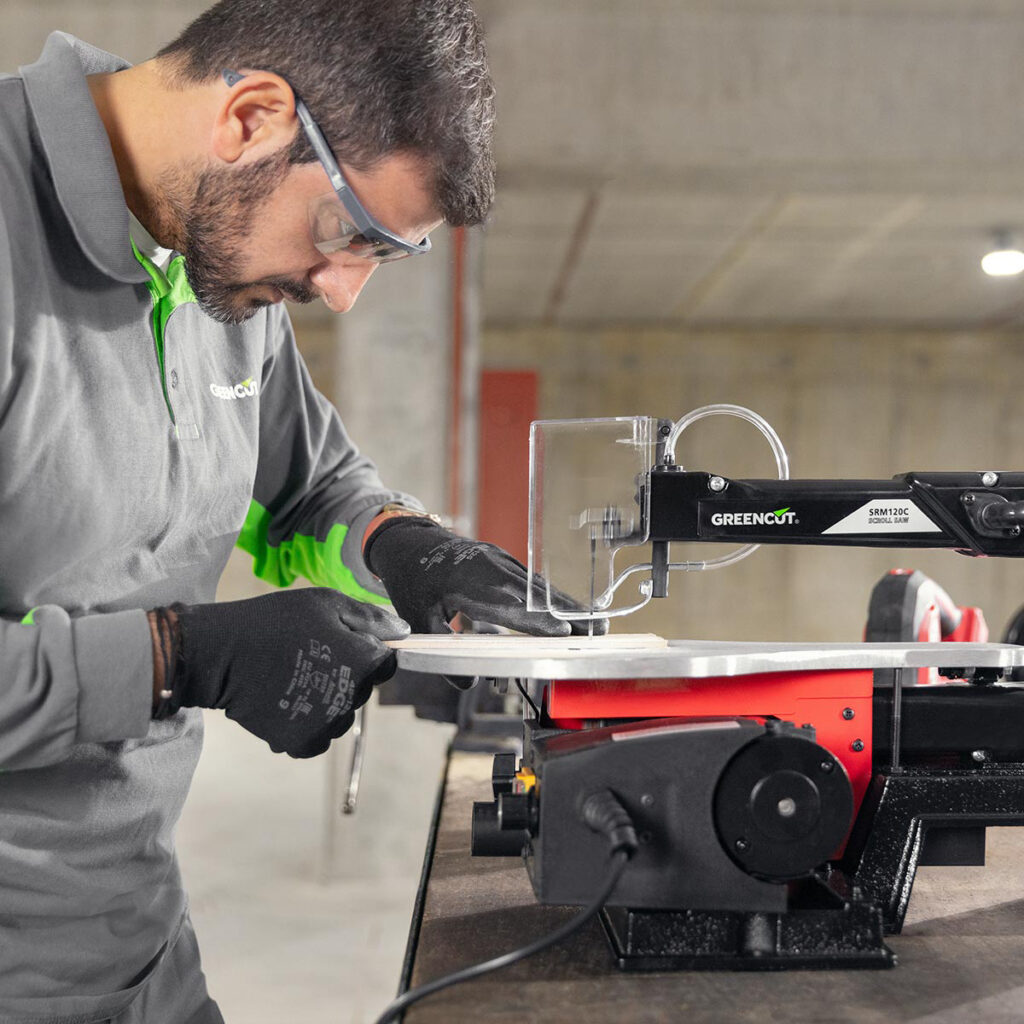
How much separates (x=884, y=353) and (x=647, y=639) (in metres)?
8.79

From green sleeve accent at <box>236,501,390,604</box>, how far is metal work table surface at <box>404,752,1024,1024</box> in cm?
53

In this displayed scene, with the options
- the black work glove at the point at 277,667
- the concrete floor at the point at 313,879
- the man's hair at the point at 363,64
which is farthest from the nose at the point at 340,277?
the concrete floor at the point at 313,879

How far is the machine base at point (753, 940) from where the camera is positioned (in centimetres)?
95

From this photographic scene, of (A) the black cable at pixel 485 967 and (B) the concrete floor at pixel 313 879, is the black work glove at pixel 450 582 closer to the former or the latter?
(A) the black cable at pixel 485 967

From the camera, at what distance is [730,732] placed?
93cm

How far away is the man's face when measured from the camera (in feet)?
3.75

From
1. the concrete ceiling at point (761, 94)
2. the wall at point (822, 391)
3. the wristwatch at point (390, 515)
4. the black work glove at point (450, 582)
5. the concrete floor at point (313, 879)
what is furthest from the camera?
the wall at point (822, 391)

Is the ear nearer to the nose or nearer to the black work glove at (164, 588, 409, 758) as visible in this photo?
the nose

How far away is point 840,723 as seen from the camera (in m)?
1.10

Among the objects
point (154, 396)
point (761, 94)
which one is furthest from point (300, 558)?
point (761, 94)

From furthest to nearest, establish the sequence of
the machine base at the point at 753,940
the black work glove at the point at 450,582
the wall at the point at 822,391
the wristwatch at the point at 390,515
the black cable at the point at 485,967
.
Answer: the wall at the point at 822,391
the wristwatch at the point at 390,515
the black work glove at the point at 450,582
the machine base at the point at 753,940
the black cable at the point at 485,967

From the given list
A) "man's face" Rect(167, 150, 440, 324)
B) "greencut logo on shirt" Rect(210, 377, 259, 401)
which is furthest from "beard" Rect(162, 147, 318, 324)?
"greencut logo on shirt" Rect(210, 377, 259, 401)

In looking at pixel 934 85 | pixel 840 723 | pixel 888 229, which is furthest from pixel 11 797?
pixel 888 229

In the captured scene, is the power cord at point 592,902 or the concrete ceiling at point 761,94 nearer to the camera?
the power cord at point 592,902
